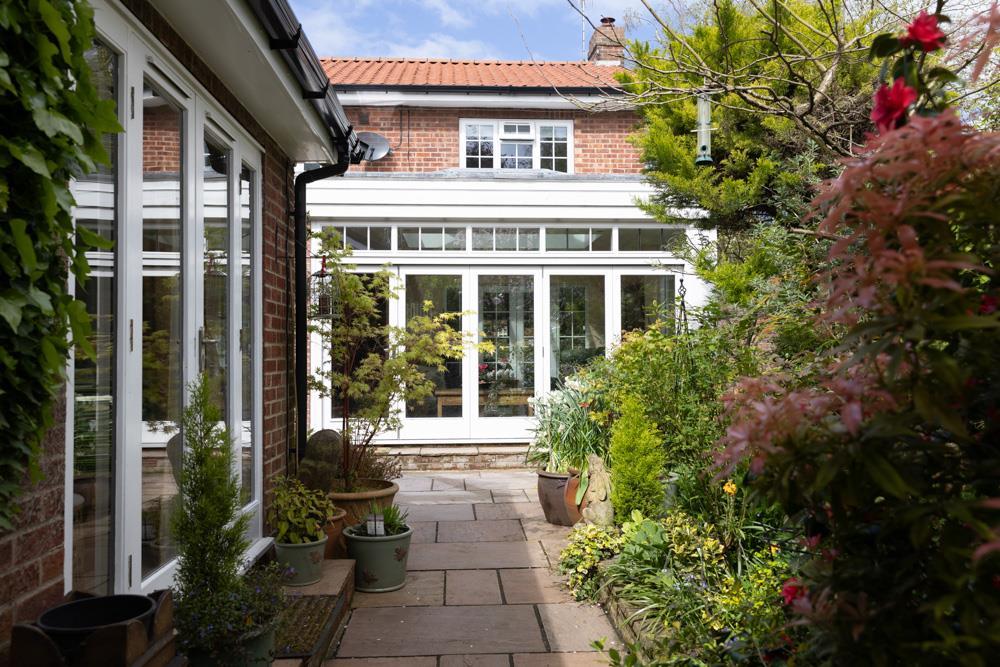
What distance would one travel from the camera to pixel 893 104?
1.47 meters

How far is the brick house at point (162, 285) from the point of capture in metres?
2.53

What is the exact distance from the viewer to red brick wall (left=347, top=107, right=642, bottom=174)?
11258 mm

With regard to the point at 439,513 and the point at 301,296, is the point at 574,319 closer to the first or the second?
the point at 439,513

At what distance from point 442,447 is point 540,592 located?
5.00 m

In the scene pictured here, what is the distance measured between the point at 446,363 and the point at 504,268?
142cm

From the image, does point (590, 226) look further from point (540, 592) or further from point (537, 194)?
point (540, 592)

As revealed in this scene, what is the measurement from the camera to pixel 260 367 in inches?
191

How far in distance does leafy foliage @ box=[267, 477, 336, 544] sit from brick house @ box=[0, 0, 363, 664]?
0.16 meters

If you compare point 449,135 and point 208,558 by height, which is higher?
point 449,135

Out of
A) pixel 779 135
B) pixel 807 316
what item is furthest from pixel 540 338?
pixel 807 316

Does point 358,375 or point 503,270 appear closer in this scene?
point 358,375

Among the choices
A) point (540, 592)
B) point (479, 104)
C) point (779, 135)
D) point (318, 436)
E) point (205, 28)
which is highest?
point (479, 104)

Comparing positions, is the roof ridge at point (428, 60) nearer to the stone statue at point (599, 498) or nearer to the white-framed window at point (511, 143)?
the white-framed window at point (511, 143)

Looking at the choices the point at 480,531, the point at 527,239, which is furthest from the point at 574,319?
the point at 480,531
